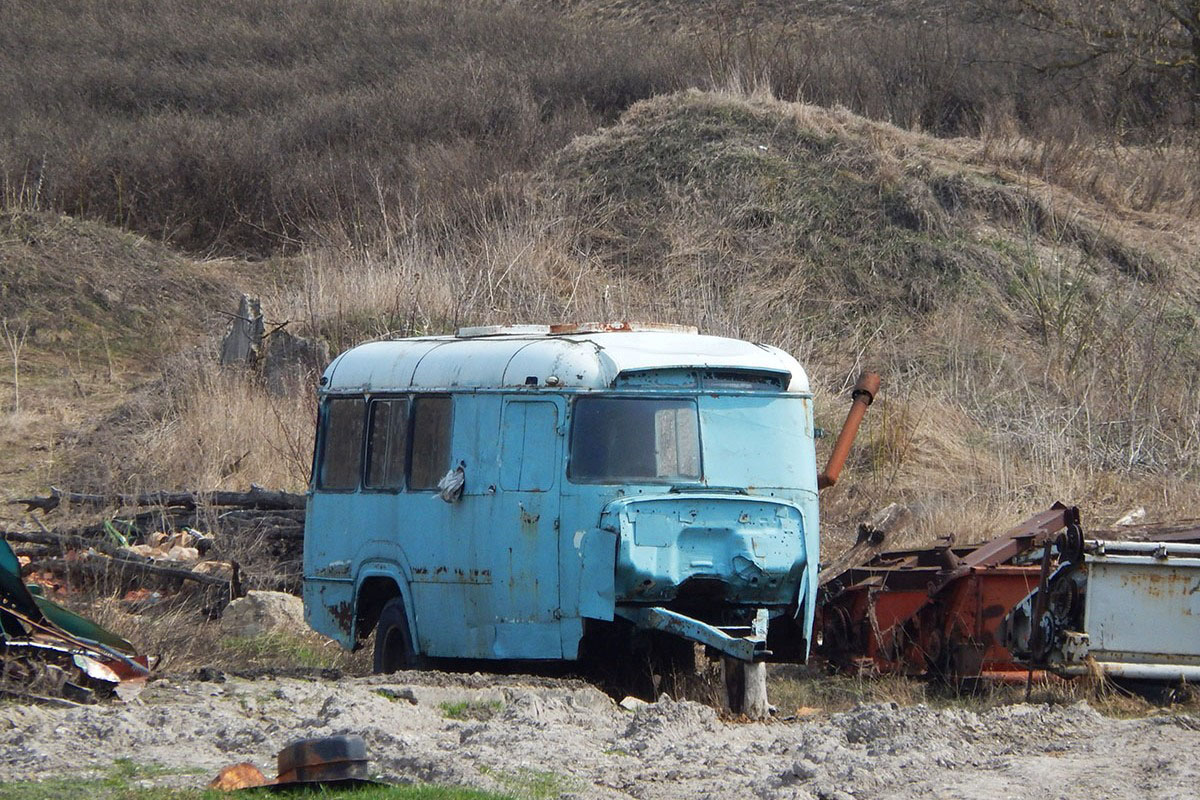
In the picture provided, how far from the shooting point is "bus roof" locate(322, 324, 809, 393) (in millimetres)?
9031

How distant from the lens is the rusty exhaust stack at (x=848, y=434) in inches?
443

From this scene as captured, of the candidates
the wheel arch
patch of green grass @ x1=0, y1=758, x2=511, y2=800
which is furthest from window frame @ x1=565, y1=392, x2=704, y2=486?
patch of green grass @ x1=0, y1=758, x2=511, y2=800

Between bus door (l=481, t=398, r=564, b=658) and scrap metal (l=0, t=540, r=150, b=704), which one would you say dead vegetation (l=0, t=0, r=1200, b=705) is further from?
bus door (l=481, t=398, r=564, b=658)

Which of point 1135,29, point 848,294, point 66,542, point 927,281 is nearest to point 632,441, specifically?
point 66,542

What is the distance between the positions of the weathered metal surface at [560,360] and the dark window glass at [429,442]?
0.13 m

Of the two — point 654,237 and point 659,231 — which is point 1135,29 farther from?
point 654,237

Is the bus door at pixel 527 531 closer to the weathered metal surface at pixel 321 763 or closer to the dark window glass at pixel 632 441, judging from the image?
the dark window glass at pixel 632 441

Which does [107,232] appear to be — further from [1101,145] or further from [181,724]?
[181,724]

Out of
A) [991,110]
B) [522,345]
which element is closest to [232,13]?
[991,110]

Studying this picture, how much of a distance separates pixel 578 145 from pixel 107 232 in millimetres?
8382

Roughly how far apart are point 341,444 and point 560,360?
223 centimetres

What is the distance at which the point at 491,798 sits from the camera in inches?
237

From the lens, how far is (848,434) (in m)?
11.8

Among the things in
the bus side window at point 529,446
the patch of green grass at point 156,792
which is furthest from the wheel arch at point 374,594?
the patch of green grass at point 156,792
